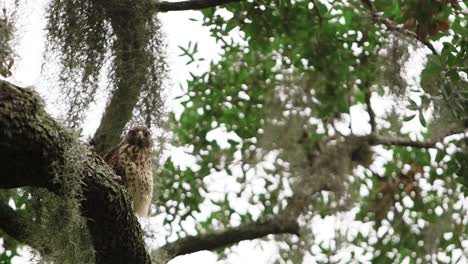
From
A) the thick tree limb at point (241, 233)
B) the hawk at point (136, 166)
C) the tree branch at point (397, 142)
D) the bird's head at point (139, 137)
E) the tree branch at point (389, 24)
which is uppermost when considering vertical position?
the tree branch at point (389, 24)

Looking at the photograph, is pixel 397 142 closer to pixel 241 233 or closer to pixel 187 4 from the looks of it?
pixel 241 233

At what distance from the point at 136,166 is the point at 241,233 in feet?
5.19

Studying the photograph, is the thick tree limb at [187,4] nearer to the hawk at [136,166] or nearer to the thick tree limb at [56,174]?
the hawk at [136,166]

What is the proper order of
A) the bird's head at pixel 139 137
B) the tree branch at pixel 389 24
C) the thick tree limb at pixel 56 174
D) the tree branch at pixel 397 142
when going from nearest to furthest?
the thick tree limb at pixel 56 174 < the bird's head at pixel 139 137 < the tree branch at pixel 389 24 < the tree branch at pixel 397 142

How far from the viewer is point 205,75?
24.7 ft

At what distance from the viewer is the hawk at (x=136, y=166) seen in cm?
505

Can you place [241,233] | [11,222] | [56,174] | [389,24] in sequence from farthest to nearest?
[241,233] → [389,24] → [11,222] → [56,174]

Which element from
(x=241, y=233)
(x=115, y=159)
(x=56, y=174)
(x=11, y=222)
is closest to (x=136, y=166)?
(x=115, y=159)

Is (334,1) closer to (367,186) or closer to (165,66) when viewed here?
(367,186)

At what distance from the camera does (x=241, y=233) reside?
21.6 ft

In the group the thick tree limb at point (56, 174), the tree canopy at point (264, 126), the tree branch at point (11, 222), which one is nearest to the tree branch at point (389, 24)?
the tree canopy at point (264, 126)

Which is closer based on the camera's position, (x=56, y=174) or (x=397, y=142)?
(x=56, y=174)

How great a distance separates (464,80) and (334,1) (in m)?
1.91

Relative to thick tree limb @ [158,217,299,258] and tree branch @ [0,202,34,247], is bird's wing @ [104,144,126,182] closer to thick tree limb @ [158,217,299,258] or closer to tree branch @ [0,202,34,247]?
tree branch @ [0,202,34,247]
